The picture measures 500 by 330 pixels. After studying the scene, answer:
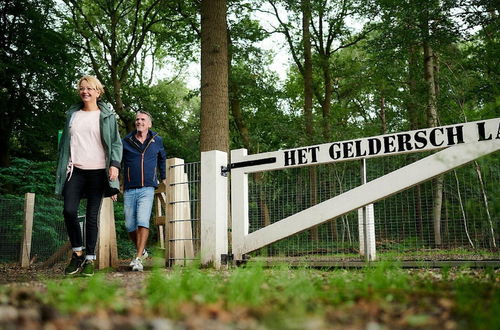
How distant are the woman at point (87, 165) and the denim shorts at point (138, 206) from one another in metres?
0.54

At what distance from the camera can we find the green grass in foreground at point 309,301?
7.37 feet

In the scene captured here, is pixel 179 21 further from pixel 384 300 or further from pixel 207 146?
pixel 384 300

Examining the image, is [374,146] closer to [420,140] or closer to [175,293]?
[420,140]

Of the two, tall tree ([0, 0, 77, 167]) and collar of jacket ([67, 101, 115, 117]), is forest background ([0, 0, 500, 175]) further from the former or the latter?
collar of jacket ([67, 101, 115, 117])

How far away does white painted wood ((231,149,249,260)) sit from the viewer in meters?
6.32

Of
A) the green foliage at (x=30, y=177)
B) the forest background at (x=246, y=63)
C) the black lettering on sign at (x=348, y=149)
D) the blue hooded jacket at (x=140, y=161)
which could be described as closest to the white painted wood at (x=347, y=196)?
the black lettering on sign at (x=348, y=149)

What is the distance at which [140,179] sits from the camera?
600 centimetres

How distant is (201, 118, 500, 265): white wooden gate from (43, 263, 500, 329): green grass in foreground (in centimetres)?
181

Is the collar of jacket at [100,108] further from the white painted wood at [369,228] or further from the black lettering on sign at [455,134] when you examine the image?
the black lettering on sign at [455,134]

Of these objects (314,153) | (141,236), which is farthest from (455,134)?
(141,236)

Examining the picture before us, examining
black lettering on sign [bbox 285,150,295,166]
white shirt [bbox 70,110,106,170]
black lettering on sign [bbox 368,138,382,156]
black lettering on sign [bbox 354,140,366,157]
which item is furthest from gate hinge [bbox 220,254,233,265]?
black lettering on sign [bbox 368,138,382,156]

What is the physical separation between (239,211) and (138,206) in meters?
1.23

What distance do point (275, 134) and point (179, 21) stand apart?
5094 mm

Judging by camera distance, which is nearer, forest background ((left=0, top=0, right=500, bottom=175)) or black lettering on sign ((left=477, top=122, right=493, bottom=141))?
black lettering on sign ((left=477, top=122, right=493, bottom=141))
